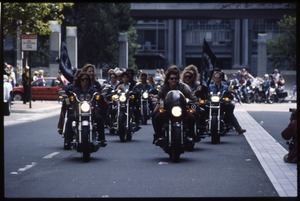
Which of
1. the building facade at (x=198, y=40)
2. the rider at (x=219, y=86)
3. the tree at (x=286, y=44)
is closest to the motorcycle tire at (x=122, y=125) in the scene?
the rider at (x=219, y=86)

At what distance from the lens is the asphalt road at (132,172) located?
9531 millimetres

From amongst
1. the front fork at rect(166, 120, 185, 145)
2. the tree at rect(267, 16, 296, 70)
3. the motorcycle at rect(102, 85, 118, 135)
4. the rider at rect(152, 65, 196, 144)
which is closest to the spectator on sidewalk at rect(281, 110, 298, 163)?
the front fork at rect(166, 120, 185, 145)

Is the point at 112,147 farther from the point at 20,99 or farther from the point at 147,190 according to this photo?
the point at 20,99

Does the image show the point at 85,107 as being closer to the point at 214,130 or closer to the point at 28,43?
the point at 214,130

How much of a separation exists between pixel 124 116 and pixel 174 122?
4180 millimetres

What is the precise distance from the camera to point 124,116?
1683 cm

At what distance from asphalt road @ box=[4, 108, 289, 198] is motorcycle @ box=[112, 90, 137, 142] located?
9.9 inches

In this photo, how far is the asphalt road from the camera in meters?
9.53

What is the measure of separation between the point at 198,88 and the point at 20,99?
26196 mm

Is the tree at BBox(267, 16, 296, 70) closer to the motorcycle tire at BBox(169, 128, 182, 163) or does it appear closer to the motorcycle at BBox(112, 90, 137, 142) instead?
the motorcycle at BBox(112, 90, 137, 142)

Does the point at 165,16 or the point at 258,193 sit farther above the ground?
the point at 165,16

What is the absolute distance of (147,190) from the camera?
31.6 ft

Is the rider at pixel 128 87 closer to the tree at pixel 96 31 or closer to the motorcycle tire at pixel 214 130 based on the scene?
the motorcycle tire at pixel 214 130

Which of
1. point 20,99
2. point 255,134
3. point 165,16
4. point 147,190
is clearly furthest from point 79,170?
point 165,16
